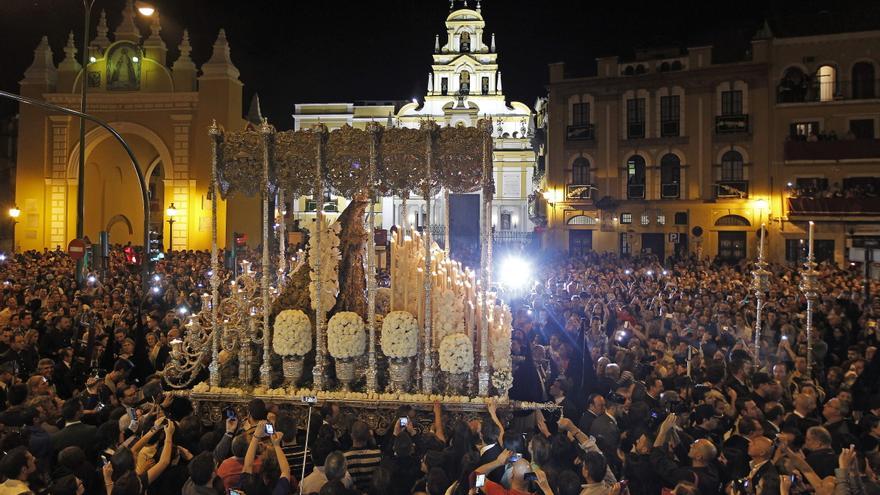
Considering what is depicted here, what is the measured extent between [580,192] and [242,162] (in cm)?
2824

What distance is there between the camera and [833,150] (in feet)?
101

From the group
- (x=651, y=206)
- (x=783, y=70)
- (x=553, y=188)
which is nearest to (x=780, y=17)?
(x=783, y=70)

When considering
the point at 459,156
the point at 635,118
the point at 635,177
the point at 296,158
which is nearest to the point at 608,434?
the point at 459,156

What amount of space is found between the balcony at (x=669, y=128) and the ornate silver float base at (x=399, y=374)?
29441 mm

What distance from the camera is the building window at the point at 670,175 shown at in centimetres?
3475

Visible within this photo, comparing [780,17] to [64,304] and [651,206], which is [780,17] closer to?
[651,206]

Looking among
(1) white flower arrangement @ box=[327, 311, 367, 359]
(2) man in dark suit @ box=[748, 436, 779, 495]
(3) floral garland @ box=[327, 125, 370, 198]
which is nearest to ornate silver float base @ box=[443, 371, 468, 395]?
(1) white flower arrangement @ box=[327, 311, 367, 359]

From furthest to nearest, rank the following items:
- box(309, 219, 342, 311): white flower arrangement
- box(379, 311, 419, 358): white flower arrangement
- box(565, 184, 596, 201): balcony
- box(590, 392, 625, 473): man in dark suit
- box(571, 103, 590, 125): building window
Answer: box(571, 103, 590, 125): building window → box(565, 184, 596, 201): balcony → box(309, 219, 342, 311): white flower arrangement → box(379, 311, 419, 358): white flower arrangement → box(590, 392, 625, 473): man in dark suit

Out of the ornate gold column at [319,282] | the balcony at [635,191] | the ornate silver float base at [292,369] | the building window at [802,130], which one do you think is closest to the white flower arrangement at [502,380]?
the ornate gold column at [319,282]

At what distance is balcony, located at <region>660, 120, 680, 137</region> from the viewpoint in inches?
1366

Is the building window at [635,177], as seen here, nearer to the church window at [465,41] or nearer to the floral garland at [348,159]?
the floral garland at [348,159]

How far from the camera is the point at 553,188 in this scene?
37.3 metres

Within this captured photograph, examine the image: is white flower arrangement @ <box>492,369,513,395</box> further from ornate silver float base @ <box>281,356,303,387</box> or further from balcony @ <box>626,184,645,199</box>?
balcony @ <box>626,184,645,199</box>

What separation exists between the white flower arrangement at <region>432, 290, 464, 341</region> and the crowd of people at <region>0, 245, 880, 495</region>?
1.16 metres
